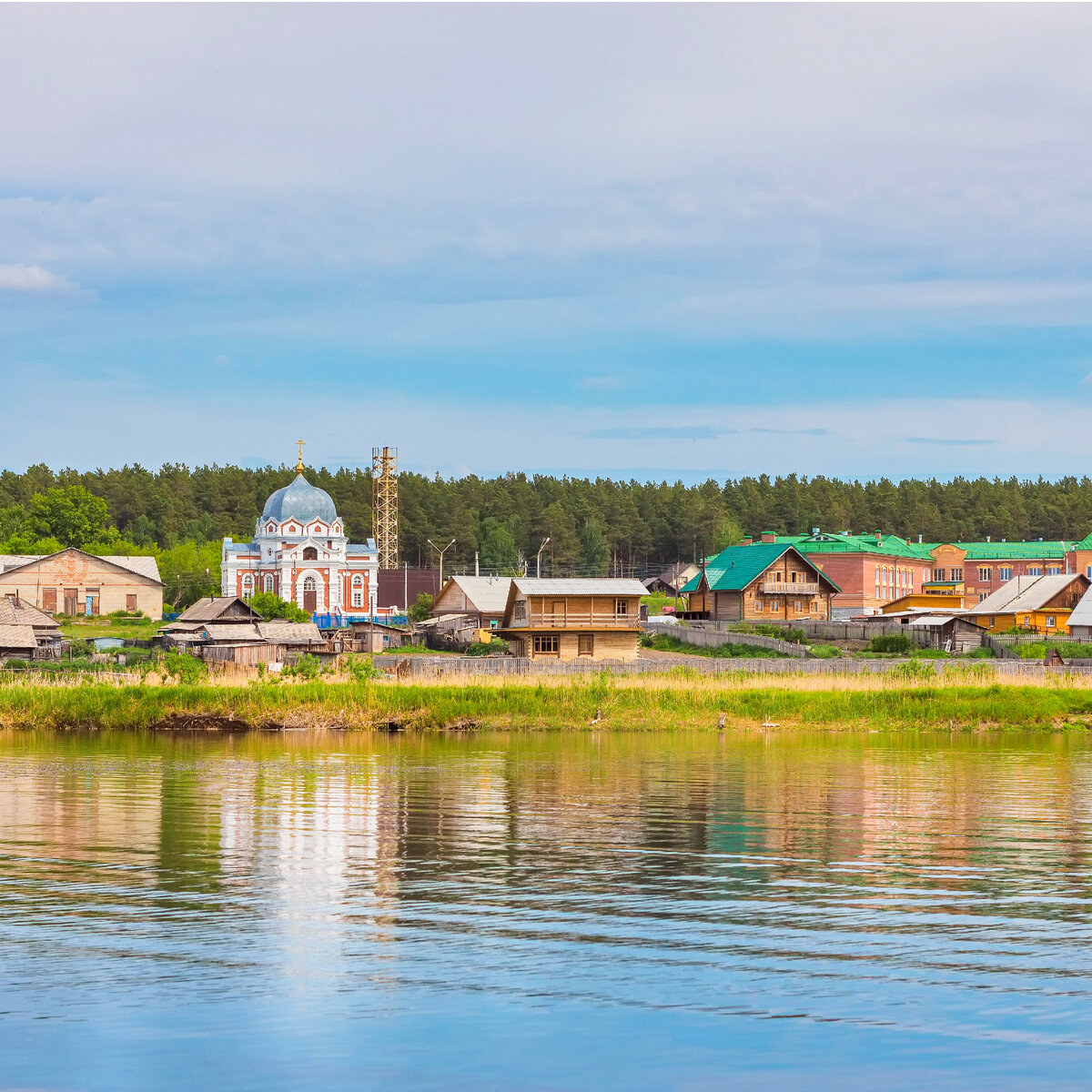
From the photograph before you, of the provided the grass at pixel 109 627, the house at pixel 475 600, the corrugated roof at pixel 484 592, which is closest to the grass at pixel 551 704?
the grass at pixel 109 627

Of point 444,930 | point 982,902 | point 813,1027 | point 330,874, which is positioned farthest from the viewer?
point 330,874

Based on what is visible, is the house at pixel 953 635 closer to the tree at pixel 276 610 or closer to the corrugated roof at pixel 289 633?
the corrugated roof at pixel 289 633

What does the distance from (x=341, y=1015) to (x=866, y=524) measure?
184479 millimetres

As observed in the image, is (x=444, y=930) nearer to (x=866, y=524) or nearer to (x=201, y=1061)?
(x=201, y=1061)

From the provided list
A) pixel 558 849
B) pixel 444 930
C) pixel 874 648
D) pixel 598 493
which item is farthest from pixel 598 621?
pixel 598 493

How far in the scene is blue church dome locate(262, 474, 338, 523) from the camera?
109875mm

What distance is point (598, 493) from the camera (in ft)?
628

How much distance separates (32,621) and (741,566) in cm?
4317

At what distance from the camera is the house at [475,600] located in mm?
82812

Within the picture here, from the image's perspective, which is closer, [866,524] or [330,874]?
[330,874]

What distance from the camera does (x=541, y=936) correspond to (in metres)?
14.2

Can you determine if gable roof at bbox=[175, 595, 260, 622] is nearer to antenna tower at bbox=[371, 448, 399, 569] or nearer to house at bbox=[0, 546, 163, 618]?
house at bbox=[0, 546, 163, 618]

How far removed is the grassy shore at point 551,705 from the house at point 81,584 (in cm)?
5221

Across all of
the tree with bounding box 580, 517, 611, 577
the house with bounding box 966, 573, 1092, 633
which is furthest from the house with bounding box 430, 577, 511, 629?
the tree with bounding box 580, 517, 611, 577
